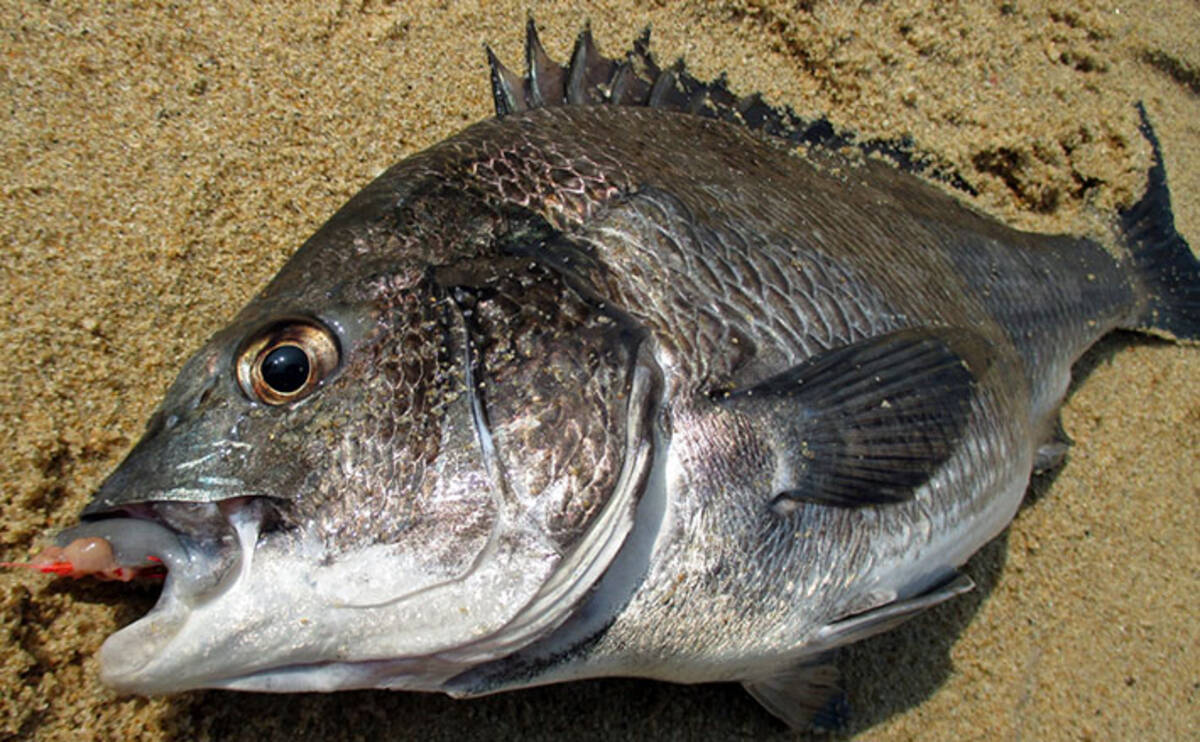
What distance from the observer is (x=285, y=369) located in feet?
4.06

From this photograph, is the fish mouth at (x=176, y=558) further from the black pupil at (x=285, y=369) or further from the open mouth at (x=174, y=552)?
the black pupil at (x=285, y=369)

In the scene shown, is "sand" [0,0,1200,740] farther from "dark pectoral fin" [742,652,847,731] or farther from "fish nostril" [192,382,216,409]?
"fish nostril" [192,382,216,409]

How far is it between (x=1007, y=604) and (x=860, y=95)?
201 centimetres

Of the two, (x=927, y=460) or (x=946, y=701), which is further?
(x=946, y=701)

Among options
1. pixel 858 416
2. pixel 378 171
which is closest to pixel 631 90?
pixel 378 171

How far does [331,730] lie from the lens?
1.56 m

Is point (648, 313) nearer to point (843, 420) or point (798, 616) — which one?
point (843, 420)

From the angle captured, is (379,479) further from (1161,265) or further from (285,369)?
(1161,265)

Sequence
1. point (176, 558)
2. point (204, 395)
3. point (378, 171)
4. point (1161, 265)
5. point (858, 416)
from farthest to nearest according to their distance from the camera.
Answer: point (1161, 265) < point (378, 171) < point (858, 416) < point (204, 395) < point (176, 558)

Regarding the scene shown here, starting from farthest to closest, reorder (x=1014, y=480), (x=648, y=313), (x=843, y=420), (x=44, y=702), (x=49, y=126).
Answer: (x=1014, y=480)
(x=49, y=126)
(x=843, y=420)
(x=648, y=313)
(x=44, y=702)

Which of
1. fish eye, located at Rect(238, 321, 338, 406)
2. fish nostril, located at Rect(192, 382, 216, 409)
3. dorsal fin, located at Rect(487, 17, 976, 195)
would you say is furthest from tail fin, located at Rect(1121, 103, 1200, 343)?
fish nostril, located at Rect(192, 382, 216, 409)

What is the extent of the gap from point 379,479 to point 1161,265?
3.51m

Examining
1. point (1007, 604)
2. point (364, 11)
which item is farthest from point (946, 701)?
point (364, 11)

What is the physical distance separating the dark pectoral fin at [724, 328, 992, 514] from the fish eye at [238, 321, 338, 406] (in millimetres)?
785
